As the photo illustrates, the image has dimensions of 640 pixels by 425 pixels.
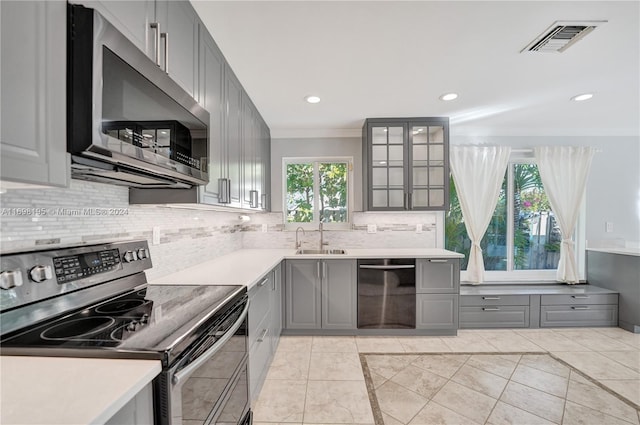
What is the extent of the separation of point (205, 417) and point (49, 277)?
765 mm

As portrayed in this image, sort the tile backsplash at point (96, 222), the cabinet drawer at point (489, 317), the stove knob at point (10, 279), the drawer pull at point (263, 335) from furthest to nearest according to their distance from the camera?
1. the cabinet drawer at point (489, 317)
2. the drawer pull at point (263, 335)
3. the tile backsplash at point (96, 222)
4. the stove knob at point (10, 279)

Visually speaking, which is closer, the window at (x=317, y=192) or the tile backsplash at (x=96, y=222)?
the tile backsplash at (x=96, y=222)

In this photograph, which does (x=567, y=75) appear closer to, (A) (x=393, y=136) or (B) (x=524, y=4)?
(B) (x=524, y=4)

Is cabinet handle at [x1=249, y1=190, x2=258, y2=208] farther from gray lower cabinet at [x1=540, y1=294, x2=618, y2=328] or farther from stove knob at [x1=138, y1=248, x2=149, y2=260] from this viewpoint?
gray lower cabinet at [x1=540, y1=294, x2=618, y2=328]

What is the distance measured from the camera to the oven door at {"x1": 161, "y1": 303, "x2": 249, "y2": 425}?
2.79ft

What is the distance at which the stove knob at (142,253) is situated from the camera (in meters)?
1.50

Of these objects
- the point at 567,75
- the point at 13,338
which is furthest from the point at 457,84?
the point at 13,338

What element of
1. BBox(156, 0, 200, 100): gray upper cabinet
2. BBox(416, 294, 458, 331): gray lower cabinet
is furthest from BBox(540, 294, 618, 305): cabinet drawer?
BBox(156, 0, 200, 100): gray upper cabinet

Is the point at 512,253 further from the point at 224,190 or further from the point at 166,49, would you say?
the point at 166,49

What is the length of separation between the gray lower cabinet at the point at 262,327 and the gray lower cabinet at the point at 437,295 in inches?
59.5

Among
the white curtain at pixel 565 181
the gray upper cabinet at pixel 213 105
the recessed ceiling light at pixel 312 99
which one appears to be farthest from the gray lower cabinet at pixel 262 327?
the white curtain at pixel 565 181

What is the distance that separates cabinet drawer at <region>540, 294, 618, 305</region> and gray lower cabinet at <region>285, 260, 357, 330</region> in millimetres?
2226

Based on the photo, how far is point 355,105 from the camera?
2.81 m

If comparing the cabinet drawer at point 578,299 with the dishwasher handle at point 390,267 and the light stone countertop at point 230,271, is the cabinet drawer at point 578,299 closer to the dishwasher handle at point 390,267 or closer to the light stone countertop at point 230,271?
the light stone countertop at point 230,271
